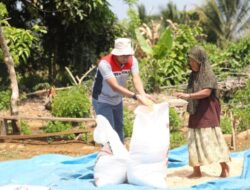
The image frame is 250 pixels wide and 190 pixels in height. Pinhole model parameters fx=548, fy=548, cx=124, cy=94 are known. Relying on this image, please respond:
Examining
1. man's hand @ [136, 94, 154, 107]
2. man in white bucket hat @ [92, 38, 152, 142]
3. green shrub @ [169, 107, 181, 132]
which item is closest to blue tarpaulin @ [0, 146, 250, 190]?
man in white bucket hat @ [92, 38, 152, 142]

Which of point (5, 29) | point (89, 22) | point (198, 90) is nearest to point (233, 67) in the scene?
point (89, 22)

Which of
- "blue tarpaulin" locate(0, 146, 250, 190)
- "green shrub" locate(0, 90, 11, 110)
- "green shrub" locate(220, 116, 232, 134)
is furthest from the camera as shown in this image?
"green shrub" locate(0, 90, 11, 110)

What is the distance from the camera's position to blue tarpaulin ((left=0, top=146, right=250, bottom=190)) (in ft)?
14.9

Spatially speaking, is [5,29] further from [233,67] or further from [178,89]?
[233,67]

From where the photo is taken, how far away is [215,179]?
4.73 m

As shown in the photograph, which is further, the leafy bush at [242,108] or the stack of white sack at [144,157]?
the leafy bush at [242,108]

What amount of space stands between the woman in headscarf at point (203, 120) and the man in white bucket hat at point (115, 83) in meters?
0.45


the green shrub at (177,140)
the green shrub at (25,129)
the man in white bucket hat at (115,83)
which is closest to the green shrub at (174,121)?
the green shrub at (177,140)

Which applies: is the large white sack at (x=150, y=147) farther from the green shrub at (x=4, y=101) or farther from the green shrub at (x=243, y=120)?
the green shrub at (x=4, y=101)

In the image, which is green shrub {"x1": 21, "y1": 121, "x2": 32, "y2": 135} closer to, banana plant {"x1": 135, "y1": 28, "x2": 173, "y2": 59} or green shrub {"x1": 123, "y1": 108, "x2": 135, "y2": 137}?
green shrub {"x1": 123, "y1": 108, "x2": 135, "y2": 137}

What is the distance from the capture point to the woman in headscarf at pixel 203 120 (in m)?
4.81

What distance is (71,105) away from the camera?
908 centimetres

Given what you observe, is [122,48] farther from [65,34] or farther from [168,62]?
[65,34]

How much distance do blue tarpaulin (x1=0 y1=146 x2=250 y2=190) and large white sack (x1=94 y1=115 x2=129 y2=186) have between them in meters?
0.12
